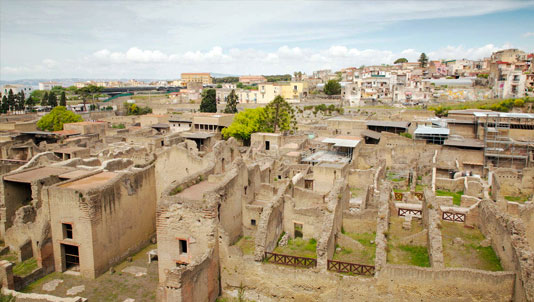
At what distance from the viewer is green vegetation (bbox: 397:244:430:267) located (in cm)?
1644

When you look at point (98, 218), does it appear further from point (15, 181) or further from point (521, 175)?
point (521, 175)

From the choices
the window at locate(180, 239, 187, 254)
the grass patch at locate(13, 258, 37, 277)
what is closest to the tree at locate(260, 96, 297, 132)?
the grass patch at locate(13, 258, 37, 277)

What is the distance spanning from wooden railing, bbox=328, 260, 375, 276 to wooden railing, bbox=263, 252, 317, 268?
2.77 ft

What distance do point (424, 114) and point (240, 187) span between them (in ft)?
123

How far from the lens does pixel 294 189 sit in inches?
877

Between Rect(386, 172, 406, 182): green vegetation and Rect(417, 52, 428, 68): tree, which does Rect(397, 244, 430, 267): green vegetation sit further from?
Rect(417, 52, 428, 68): tree

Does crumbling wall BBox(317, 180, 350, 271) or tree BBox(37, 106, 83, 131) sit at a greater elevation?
tree BBox(37, 106, 83, 131)

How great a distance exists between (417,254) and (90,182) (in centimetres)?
1670

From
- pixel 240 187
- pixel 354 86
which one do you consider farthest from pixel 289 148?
pixel 354 86

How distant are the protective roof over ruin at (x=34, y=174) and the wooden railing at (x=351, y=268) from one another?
1634 centimetres

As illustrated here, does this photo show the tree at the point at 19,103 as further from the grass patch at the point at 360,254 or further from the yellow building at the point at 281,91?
the grass patch at the point at 360,254

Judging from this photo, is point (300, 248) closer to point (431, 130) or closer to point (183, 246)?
point (183, 246)

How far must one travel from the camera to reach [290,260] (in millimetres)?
16672

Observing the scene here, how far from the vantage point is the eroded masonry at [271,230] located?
1422cm
